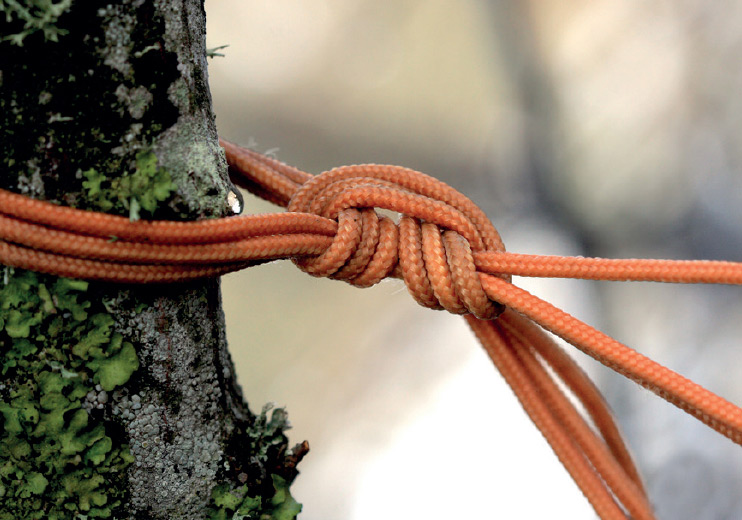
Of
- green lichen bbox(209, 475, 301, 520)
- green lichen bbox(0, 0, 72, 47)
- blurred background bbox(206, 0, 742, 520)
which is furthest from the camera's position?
blurred background bbox(206, 0, 742, 520)

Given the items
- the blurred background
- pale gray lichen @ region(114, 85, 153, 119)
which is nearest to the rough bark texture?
pale gray lichen @ region(114, 85, 153, 119)

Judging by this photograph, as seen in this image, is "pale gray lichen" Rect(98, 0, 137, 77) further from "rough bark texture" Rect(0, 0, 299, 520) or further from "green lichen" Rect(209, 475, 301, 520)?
"green lichen" Rect(209, 475, 301, 520)

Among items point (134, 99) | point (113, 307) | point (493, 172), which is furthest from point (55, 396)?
point (493, 172)

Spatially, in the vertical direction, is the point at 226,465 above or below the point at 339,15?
below

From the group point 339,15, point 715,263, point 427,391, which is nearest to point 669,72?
point 339,15

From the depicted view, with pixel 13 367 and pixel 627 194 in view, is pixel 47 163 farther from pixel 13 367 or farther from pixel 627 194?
pixel 627 194

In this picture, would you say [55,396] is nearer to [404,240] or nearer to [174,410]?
[174,410]
